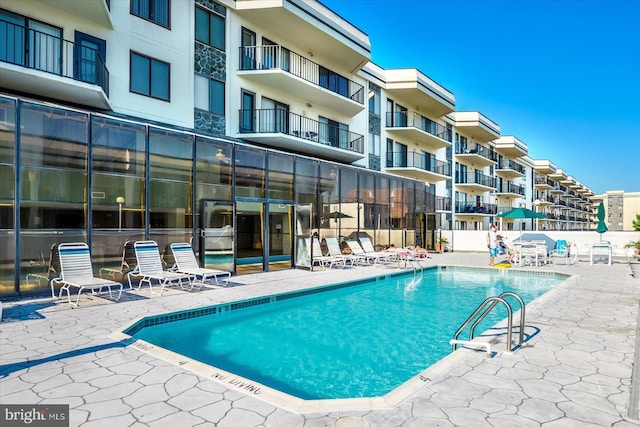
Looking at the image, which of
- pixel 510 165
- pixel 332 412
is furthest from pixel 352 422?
pixel 510 165

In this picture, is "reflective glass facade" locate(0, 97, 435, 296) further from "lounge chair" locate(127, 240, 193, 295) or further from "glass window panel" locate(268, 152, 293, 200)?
"lounge chair" locate(127, 240, 193, 295)

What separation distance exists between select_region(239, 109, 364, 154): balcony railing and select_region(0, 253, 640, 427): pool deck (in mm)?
9892

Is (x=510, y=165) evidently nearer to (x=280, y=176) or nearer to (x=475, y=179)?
(x=475, y=179)

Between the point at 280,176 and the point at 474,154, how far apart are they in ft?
73.3

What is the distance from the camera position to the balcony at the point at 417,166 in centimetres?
2341

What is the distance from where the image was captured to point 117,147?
913cm

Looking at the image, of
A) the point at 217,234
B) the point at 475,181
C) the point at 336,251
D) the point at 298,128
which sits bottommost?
the point at 336,251

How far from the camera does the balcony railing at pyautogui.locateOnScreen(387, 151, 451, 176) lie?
23719 millimetres

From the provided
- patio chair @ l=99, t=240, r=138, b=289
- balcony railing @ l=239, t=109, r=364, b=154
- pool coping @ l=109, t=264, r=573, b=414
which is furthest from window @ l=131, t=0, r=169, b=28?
pool coping @ l=109, t=264, r=573, b=414

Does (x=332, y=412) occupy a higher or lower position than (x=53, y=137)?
lower

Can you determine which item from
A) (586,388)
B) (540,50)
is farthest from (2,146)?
(540,50)

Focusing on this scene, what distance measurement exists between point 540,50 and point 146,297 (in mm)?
19677

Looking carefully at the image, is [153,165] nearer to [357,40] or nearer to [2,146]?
[2,146]

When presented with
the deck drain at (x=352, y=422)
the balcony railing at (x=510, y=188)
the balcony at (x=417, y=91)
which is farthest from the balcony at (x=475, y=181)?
the deck drain at (x=352, y=422)
